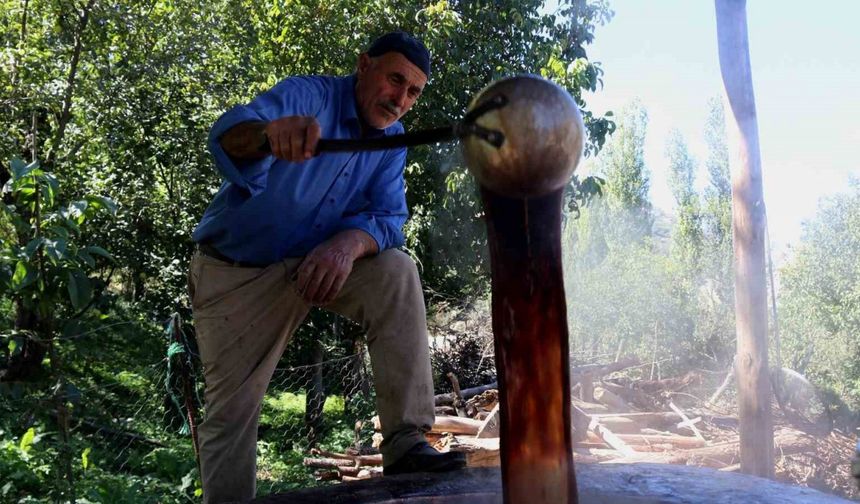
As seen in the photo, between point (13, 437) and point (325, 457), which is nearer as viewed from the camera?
point (13, 437)

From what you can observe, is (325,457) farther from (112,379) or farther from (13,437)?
(112,379)

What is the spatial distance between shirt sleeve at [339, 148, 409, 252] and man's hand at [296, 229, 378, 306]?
108mm

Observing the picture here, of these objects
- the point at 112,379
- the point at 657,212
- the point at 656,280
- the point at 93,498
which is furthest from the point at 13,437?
the point at 657,212

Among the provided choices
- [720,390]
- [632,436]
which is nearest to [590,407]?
[632,436]

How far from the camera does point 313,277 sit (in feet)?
6.57

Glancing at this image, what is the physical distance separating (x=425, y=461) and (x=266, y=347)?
0.56m

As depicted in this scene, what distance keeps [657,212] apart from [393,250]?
21370 millimetres

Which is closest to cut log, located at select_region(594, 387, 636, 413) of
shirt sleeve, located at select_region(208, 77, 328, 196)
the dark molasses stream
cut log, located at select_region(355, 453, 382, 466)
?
cut log, located at select_region(355, 453, 382, 466)

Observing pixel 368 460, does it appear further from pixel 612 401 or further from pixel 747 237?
pixel 747 237

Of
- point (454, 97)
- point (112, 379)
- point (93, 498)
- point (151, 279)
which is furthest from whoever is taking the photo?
point (151, 279)

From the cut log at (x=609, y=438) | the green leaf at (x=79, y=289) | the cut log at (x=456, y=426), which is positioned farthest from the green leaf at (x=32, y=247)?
the cut log at (x=609, y=438)

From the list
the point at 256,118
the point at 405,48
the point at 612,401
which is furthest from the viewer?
the point at 612,401

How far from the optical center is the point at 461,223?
695 centimetres

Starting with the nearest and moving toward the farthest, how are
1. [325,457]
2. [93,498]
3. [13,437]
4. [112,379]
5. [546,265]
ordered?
[546,265] → [93,498] → [13,437] → [325,457] → [112,379]
